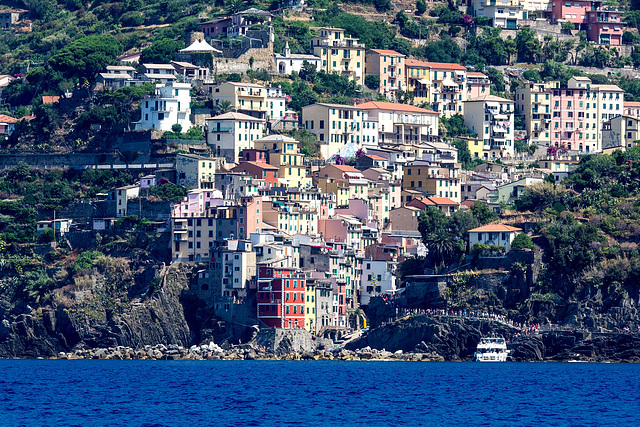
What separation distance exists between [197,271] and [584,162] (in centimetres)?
3250

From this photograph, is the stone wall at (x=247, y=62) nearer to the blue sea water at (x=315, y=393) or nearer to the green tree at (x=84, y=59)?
the green tree at (x=84, y=59)

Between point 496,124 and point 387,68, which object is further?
point 387,68

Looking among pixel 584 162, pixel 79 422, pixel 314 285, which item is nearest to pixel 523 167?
pixel 584 162

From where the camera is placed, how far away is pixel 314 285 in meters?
112

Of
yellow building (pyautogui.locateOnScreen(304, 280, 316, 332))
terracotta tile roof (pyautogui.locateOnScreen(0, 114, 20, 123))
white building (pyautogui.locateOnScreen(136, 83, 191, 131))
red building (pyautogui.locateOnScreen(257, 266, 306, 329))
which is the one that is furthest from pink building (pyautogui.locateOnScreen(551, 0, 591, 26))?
red building (pyautogui.locateOnScreen(257, 266, 306, 329))

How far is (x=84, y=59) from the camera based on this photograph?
13388 cm

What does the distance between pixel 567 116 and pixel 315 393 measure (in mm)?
62077

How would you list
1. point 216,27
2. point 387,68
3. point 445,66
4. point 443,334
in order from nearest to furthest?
point 443,334
point 216,27
point 387,68
point 445,66

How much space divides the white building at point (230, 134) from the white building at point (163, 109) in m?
2.36

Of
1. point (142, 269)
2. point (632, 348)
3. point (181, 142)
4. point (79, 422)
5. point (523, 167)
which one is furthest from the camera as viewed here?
point (523, 167)

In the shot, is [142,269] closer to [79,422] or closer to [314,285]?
[314,285]

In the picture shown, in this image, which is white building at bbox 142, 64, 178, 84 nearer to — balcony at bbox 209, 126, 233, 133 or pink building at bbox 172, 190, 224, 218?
balcony at bbox 209, 126, 233, 133

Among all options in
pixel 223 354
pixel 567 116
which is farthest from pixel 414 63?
pixel 223 354

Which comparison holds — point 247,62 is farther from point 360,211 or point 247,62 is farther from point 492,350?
point 492,350
